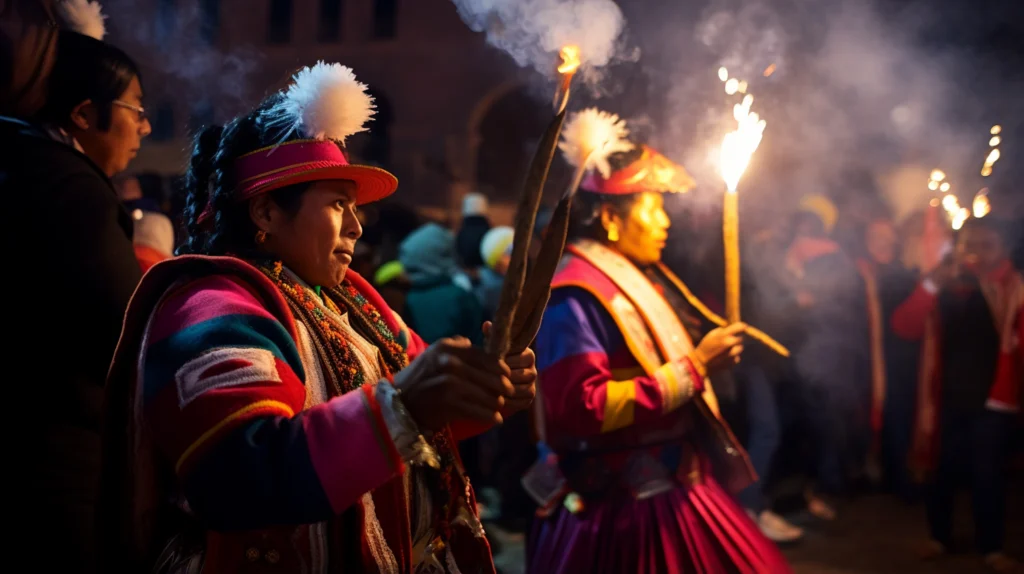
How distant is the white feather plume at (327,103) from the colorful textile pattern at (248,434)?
551 mm

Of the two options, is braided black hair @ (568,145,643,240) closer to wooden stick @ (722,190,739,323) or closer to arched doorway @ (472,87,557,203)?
wooden stick @ (722,190,739,323)

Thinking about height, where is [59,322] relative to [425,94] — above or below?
below

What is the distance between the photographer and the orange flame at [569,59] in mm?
1684

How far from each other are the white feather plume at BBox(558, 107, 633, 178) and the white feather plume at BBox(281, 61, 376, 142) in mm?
662

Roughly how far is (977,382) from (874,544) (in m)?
1.42

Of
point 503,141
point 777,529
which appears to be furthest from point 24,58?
point 503,141

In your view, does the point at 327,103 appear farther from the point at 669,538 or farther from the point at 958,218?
the point at 958,218

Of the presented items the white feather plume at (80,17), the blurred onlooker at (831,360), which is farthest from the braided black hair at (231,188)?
the blurred onlooker at (831,360)

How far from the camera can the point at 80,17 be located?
9.59ft

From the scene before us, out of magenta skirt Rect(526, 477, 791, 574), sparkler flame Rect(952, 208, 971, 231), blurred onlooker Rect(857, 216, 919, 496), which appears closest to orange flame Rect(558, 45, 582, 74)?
magenta skirt Rect(526, 477, 791, 574)

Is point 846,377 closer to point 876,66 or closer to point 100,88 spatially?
point 876,66

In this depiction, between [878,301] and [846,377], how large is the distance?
732 millimetres

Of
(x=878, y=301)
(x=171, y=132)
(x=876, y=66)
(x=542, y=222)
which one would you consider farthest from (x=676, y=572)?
(x=171, y=132)

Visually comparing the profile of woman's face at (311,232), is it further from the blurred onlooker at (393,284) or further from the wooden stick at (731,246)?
the blurred onlooker at (393,284)
